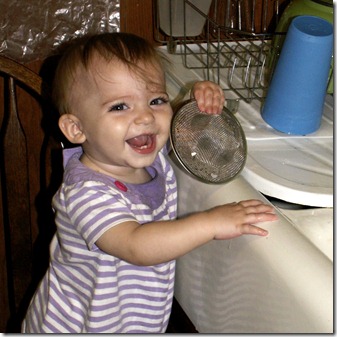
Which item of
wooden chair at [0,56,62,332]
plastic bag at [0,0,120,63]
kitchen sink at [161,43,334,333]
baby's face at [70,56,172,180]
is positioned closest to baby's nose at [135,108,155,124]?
baby's face at [70,56,172,180]

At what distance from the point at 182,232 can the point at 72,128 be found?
0.22 metres

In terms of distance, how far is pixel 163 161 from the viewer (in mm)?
925

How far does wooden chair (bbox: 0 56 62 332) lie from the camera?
1062 mm

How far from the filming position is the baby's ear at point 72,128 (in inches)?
32.7

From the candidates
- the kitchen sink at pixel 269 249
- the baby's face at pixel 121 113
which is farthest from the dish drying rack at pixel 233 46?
the baby's face at pixel 121 113

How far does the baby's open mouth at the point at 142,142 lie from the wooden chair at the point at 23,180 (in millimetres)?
290

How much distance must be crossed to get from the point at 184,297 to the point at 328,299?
36 centimetres

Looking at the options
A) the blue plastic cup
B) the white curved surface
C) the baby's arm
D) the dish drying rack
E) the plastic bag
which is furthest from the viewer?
the plastic bag

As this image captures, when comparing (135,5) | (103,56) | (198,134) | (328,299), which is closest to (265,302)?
(328,299)

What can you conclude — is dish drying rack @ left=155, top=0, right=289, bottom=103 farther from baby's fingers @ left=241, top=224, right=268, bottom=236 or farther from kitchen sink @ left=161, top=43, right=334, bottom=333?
baby's fingers @ left=241, top=224, right=268, bottom=236

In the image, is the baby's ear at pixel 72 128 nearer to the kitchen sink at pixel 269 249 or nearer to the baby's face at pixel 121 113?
the baby's face at pixel 121 113

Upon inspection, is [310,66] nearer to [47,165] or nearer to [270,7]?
[270,7]

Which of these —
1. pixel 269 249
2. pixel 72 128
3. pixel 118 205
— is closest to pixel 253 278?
pixel 269 249

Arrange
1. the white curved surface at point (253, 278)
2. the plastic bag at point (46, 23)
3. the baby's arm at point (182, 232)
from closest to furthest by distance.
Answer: the white curved surface at point (253, 278)
the baby's arm at point (182, 232)
the plastic bag at point (46, 23)
